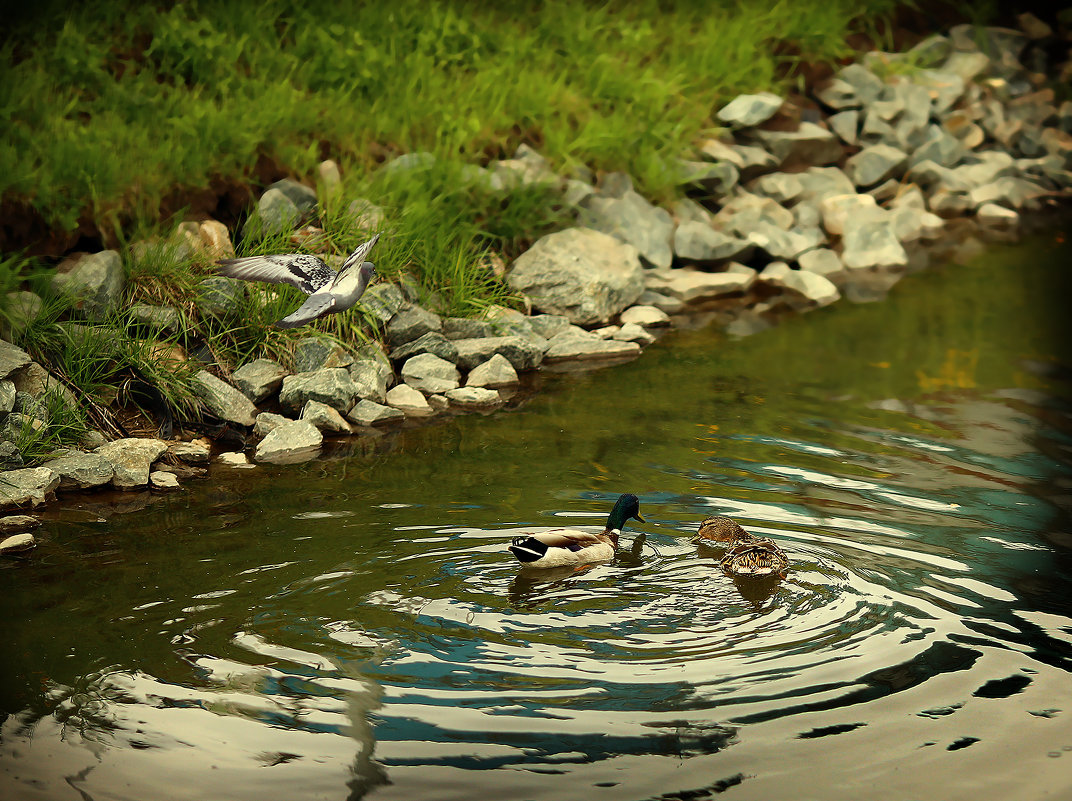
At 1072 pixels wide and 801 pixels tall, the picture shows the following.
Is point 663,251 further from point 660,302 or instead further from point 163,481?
point 163,481

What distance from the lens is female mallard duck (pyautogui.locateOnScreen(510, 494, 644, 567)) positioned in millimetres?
5504

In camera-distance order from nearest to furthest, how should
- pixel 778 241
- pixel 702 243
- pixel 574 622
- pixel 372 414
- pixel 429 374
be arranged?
pixel 574 622, pixel 372 414, pixel 429 374, pixel 702 243, pixel 778 241

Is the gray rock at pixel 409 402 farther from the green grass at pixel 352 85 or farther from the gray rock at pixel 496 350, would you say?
the green grass at pixel 352 85

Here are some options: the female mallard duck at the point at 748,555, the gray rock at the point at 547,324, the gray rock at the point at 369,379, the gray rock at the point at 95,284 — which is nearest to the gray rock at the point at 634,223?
the gray rock at the point at 547,324

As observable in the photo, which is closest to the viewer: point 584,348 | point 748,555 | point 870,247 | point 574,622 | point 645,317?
point 574,622

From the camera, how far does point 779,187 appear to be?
40.4 feet

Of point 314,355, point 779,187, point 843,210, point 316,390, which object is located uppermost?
point 779,187

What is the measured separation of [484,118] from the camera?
35.6ft

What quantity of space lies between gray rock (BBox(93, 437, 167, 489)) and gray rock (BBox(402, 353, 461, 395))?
1.96 m

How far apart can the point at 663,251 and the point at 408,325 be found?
3.19m

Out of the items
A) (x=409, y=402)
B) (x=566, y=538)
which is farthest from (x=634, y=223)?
(x=566, y=538)

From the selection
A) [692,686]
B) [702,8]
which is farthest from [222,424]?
[702,8]

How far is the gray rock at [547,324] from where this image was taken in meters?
9.66

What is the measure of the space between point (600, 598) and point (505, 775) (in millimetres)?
1461
